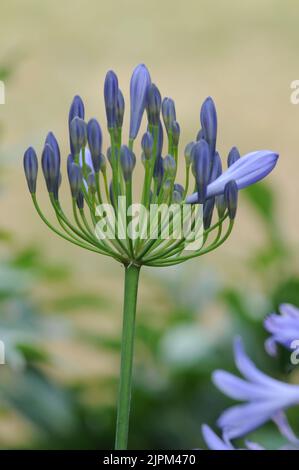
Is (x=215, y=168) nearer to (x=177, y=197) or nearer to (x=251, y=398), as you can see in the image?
(x=177, y=197)

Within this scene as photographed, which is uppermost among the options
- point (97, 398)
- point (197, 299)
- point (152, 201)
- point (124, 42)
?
point (124, 42)

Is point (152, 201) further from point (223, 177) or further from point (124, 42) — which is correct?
point (124, 42)

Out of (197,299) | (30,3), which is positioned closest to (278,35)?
(30,3)

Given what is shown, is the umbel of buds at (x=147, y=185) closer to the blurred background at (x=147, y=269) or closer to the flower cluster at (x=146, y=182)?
the flower cluster at (x=146, y=182)

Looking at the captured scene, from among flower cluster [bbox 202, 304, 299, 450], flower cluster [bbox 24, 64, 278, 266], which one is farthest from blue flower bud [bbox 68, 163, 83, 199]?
flower cluster [bbox 202, 304, 299, 450]

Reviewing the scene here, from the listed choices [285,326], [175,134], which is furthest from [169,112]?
[285,326]

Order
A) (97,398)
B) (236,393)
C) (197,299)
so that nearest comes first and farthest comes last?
(236,393) < (97,398) < (197,299)

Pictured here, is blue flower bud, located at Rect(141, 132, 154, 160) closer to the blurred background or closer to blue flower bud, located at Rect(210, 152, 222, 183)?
blue flower bud, located at Rect(210, 152, 222, 183)
